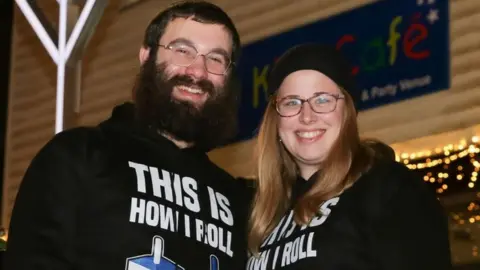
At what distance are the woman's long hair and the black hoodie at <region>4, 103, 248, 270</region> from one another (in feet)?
0.34

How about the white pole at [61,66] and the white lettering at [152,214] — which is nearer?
the white lettering at [152,214]

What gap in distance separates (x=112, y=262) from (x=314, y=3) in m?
3.10

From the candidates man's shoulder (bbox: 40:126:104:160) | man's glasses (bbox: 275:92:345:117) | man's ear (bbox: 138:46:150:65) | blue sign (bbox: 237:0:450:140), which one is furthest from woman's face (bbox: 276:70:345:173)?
blue sign (bbox: 237:0:450:140)

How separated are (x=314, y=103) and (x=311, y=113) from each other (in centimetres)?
3

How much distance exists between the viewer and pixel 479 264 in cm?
509

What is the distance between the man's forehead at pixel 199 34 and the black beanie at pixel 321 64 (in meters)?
0.17

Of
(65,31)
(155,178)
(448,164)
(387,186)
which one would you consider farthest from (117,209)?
(448,164)

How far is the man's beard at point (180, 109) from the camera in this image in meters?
2.43

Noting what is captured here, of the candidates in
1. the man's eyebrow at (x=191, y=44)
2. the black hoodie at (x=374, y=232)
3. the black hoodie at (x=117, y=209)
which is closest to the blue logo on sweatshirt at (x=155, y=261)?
the black hoodie at (x=117, y=209)

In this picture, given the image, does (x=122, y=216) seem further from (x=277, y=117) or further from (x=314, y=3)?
(x=314, y=3)

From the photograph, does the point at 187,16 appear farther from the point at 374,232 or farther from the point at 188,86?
the point at 374,232

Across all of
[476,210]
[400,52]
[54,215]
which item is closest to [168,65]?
[54,215]

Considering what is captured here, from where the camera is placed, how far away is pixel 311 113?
2428 millimetres

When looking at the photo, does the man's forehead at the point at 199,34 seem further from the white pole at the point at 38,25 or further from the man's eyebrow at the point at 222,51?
the white pole at the point at 38,25
